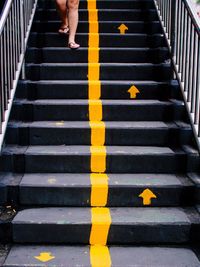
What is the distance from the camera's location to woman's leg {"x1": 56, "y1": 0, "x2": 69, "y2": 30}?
20.6ft

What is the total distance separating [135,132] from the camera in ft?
16.5

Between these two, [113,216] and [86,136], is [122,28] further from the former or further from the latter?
[113,216]

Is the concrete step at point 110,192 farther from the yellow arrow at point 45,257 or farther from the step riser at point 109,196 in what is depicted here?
the yellow arrow at point 45,257

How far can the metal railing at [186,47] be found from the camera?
181 inches

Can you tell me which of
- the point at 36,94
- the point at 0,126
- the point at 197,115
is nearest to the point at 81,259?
the point at 0,126

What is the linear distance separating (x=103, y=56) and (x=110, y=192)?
2332 mm

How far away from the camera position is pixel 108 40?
21.2 ft

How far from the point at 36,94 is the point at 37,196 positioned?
159 cm

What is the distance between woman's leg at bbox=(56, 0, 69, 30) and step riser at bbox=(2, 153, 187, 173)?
245 cm

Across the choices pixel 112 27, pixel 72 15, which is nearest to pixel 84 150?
pixel 72 15

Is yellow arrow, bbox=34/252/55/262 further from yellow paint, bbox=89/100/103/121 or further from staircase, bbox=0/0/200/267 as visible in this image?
yellow paint, bbox=89/100/103/121

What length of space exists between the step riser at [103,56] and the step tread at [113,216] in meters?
2.39

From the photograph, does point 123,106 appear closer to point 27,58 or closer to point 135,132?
point 135,132

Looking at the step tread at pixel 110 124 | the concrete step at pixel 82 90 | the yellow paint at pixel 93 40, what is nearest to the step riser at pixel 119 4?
the yellow paint at pixel 93 40
